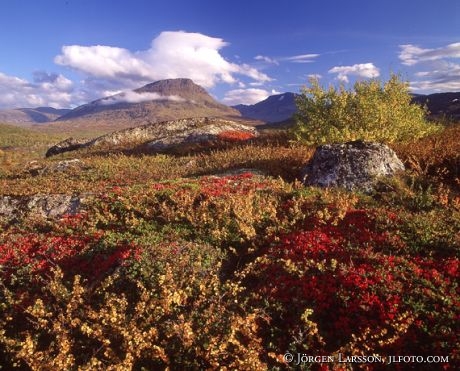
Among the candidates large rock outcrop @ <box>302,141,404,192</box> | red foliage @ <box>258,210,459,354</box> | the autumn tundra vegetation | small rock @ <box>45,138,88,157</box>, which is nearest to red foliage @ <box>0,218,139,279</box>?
the autumn tundra vegetation

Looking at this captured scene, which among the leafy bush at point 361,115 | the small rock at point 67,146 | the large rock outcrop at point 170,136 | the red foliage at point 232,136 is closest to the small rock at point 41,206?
the leafy bush at point 361,115

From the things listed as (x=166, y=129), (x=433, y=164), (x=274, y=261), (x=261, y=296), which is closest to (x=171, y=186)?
(x=274, y=261)

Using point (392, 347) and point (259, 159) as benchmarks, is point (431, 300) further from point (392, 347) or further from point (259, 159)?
point (259, 159)

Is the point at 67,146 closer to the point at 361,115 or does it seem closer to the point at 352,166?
the point at 361,115

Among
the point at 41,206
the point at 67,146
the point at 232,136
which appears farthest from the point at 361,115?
the point at 67,146

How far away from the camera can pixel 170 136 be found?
44938 millimetres

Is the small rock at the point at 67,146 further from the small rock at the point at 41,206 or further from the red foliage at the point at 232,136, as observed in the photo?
the small rock at the point at 41,206

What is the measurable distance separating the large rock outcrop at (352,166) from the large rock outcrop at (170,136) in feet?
69.1

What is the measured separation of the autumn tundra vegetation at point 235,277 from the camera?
8.09 metres

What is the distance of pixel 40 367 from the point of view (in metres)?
7.54

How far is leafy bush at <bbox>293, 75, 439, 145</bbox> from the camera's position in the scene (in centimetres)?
2542

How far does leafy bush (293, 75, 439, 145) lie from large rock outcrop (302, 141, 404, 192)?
5006mm

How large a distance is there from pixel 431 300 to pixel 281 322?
3.67 meters

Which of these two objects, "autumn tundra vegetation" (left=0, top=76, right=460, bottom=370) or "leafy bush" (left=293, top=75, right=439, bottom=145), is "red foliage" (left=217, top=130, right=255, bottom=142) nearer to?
"leafy bush" (left=293, top=75, right=439, bottom=145)
